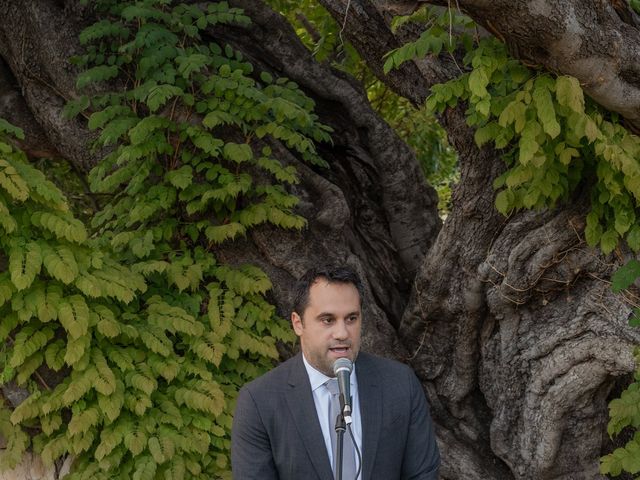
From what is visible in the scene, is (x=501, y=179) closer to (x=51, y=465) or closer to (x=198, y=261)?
(x=198, y=261)

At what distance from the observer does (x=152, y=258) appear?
5977mm

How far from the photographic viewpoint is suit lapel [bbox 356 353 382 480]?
148 inches

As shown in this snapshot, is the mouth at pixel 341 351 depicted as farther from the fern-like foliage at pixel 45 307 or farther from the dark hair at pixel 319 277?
the fern-like foliage at pixel 45 307

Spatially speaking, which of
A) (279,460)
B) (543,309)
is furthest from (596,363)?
(279,460)

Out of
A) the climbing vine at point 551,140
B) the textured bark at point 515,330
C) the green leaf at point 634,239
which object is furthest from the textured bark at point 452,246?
the green leaf at point 634,239

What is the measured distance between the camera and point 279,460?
3.78m

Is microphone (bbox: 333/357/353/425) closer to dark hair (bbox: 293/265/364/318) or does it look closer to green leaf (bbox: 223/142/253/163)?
dark hair (bbox: 293/265/364/318)

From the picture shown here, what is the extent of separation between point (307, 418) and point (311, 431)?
55 millimetres

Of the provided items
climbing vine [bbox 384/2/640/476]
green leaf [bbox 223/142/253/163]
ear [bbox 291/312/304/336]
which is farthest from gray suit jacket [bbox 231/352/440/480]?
green leaf [bbox 223/142/253/163]

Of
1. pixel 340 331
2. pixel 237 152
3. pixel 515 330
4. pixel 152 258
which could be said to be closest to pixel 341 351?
pixel 340 331

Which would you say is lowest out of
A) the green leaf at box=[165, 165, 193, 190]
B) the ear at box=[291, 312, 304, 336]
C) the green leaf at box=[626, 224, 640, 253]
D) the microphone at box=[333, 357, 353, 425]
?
the microphone at box=[333, 357, 353, 425]

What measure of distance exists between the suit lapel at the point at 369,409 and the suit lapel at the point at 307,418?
0.16m

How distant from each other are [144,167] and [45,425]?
1.74 metres

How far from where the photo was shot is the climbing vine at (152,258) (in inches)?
200
